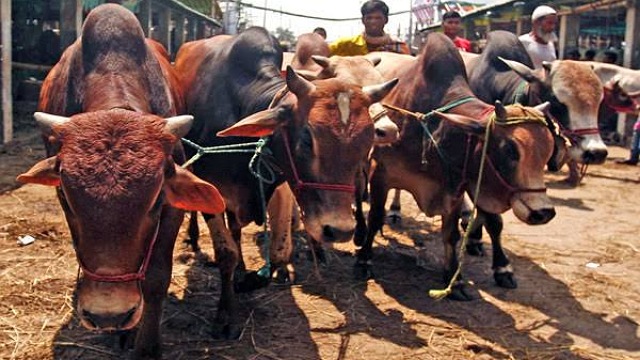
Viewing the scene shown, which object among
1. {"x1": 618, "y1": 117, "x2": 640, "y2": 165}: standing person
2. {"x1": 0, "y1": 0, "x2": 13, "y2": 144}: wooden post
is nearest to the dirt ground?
{"x1": 0, "y1": 0, "x2": 13, "y2": 144}: wooden post

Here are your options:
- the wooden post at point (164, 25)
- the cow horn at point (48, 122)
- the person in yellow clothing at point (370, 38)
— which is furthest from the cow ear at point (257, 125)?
the wooden post at point (164, 25)

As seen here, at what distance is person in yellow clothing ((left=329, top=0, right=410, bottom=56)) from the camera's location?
664 centimetres

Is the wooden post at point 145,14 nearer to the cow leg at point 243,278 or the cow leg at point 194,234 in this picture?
the cow leg at point 194,234

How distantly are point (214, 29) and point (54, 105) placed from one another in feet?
88.8

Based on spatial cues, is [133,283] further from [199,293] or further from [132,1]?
[132,1]

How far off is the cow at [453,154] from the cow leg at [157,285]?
76.2 inches

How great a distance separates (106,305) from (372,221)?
9.18 ft

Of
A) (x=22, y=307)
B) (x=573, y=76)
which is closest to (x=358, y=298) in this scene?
(x=22, y=307)

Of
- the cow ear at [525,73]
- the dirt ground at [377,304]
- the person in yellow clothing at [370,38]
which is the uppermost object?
the person in yellow clothing at [370,38]

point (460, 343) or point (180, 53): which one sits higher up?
point (180, 53)

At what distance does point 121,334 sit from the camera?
339cm

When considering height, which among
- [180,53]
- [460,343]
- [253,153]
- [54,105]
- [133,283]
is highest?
[180,53]

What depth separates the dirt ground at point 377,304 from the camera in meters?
3.55

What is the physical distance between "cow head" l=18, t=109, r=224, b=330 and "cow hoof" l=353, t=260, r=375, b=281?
2.38 metres
